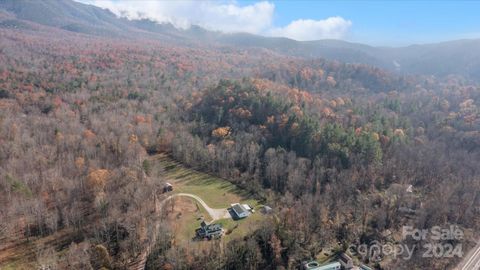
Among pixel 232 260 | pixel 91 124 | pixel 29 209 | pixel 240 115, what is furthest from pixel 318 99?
pixel 29 209

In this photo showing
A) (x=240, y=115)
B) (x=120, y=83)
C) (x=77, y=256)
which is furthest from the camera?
(x=120, y=83)

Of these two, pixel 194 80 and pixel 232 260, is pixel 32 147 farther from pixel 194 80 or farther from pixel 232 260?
pixel 194 80

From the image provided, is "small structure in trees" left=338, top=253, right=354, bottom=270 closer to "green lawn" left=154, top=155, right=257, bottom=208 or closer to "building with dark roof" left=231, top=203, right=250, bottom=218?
"building with dark roof" left=231, top=203, right=250, bottom=218

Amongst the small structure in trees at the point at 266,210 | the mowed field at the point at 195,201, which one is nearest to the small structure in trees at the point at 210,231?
the mowed field at the point at 195,201

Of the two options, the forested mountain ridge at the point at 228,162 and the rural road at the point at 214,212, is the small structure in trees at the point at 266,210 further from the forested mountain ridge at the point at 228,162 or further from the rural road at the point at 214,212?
the rural road at the point at 214,212

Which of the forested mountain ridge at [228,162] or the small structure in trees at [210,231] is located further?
the small structure in trees at [210,231]

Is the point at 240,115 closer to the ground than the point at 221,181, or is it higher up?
higher up
